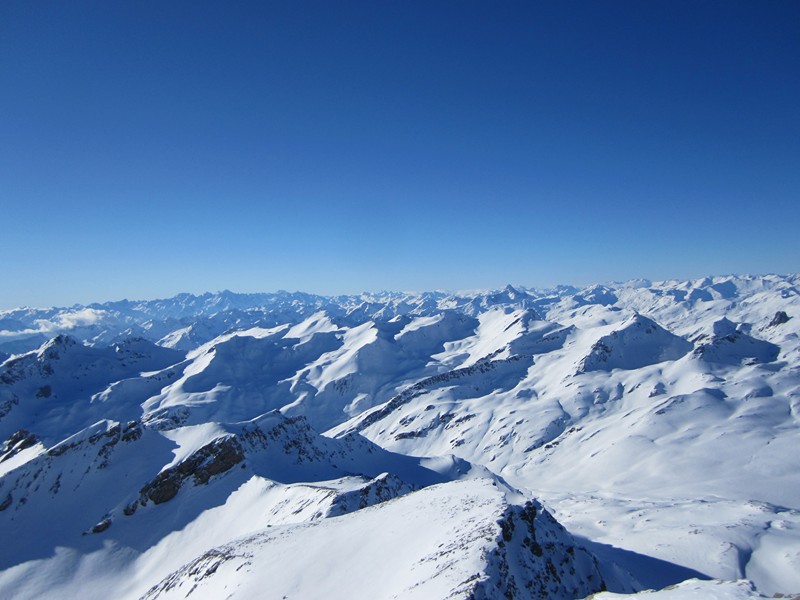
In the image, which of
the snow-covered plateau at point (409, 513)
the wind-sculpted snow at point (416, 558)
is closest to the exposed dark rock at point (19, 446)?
the snow-covered plateau at point (409, 513)

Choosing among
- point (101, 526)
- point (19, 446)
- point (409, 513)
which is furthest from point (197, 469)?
point (19, 446)

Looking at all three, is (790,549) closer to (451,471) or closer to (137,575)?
(451,471)

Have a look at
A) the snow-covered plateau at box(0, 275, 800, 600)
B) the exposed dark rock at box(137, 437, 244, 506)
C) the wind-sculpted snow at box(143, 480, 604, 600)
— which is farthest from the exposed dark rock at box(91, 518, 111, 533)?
the wind-sculpted snow at box(143, 480, 604, 600)

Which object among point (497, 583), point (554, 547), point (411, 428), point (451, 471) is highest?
point (497, 583)

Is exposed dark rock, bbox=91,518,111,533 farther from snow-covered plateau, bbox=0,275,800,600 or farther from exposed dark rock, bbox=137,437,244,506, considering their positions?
exposed dark rock, bbox=137,437,244,506

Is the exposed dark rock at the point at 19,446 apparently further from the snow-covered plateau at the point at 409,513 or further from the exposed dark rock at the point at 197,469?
the exposed dark rock at the point at 197,469

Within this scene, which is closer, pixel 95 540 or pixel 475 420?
pixel 95 540

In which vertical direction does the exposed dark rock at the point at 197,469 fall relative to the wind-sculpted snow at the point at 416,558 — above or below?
below

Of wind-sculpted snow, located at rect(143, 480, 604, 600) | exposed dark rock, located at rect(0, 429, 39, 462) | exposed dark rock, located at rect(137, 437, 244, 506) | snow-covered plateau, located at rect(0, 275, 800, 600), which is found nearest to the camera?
wind-sculpted snow, located at rect(143, 480, 604, 600)

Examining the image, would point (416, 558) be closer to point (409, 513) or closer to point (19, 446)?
point (409, 513)

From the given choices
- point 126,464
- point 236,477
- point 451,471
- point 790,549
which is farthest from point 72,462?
point 790,549

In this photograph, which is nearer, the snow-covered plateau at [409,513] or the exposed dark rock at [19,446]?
the snow-covered plateau at [409,513]
